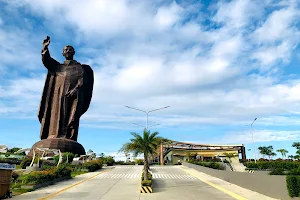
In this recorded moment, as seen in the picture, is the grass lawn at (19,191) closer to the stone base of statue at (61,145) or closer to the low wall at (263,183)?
the low wall at (263,183)

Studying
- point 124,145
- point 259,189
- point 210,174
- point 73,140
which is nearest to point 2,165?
point 124,145

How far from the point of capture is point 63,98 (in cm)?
5109

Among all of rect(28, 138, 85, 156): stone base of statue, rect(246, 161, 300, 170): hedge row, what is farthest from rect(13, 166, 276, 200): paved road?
→ rect(28, 138, 85, 156): stone base of statue

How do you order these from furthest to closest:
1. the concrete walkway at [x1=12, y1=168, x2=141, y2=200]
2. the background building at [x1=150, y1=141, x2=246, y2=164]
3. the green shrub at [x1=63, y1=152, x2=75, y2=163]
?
the background building at [x1=150, y1=141, x2=246, y2=164]
the green shrub at [x1=63, y1=152, x2=75, y2=163]
the concrete walkway at [x1=12, y1=168, x2=141, y2=200]

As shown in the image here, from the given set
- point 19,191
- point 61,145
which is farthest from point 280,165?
point 61,145

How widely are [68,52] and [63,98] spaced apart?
9.30 metres

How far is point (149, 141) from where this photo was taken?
22.8 metres

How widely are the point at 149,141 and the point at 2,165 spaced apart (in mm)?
12109

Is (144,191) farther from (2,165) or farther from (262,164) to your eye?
(262,164)

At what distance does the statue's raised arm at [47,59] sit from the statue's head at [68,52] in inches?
101

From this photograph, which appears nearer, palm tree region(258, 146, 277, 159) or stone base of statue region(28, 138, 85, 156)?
stone base of statue region(28, 138, 85, 156)

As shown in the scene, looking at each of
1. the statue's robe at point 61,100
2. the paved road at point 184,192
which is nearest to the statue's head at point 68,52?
the statue's robe at point 61,100

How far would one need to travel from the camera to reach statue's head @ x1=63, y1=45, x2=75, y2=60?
5372 cm

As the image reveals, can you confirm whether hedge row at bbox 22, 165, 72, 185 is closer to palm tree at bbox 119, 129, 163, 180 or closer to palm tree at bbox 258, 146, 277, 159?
palm tree at bbox 119, 129, 163, 180
